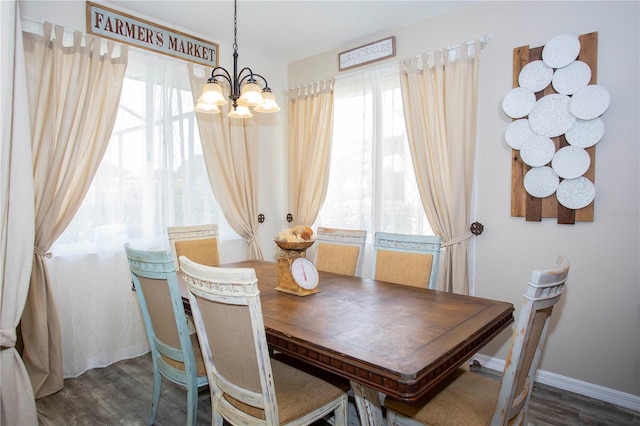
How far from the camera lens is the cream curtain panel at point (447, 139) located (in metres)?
2.88

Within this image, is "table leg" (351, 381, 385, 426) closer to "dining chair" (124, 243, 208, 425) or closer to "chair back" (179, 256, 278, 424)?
"chair back" (179, 256, 278, 424)

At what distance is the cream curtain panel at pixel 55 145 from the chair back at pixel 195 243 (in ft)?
2.33

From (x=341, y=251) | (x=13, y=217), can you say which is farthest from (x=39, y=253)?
(x=341, y=251)

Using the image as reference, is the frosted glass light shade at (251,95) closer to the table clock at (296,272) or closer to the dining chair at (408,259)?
the table clock at (296,272)

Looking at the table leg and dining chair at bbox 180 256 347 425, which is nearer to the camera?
dining chair at bbox 180 256 347 425

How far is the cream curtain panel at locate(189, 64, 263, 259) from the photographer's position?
349cm

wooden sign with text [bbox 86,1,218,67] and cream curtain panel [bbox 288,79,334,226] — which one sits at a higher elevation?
wooden sign with text [bbox 86,1,218,67]

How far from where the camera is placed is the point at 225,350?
1.47m

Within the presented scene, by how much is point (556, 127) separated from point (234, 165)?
2.69 metres

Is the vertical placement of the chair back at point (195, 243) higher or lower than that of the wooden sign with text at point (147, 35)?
Result: lower

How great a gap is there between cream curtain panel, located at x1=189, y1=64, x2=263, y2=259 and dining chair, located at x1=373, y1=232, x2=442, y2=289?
5.41ft

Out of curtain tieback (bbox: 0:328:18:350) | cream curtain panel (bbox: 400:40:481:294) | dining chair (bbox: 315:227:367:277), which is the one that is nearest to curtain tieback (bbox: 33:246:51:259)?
curtain tieback (bbox: 0:328:18:350)

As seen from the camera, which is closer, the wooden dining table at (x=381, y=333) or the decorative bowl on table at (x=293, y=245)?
the wooden dining table at (x=381, y=333)

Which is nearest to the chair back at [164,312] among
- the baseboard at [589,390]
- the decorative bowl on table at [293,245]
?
the decorative bowl on table at [293,245]
